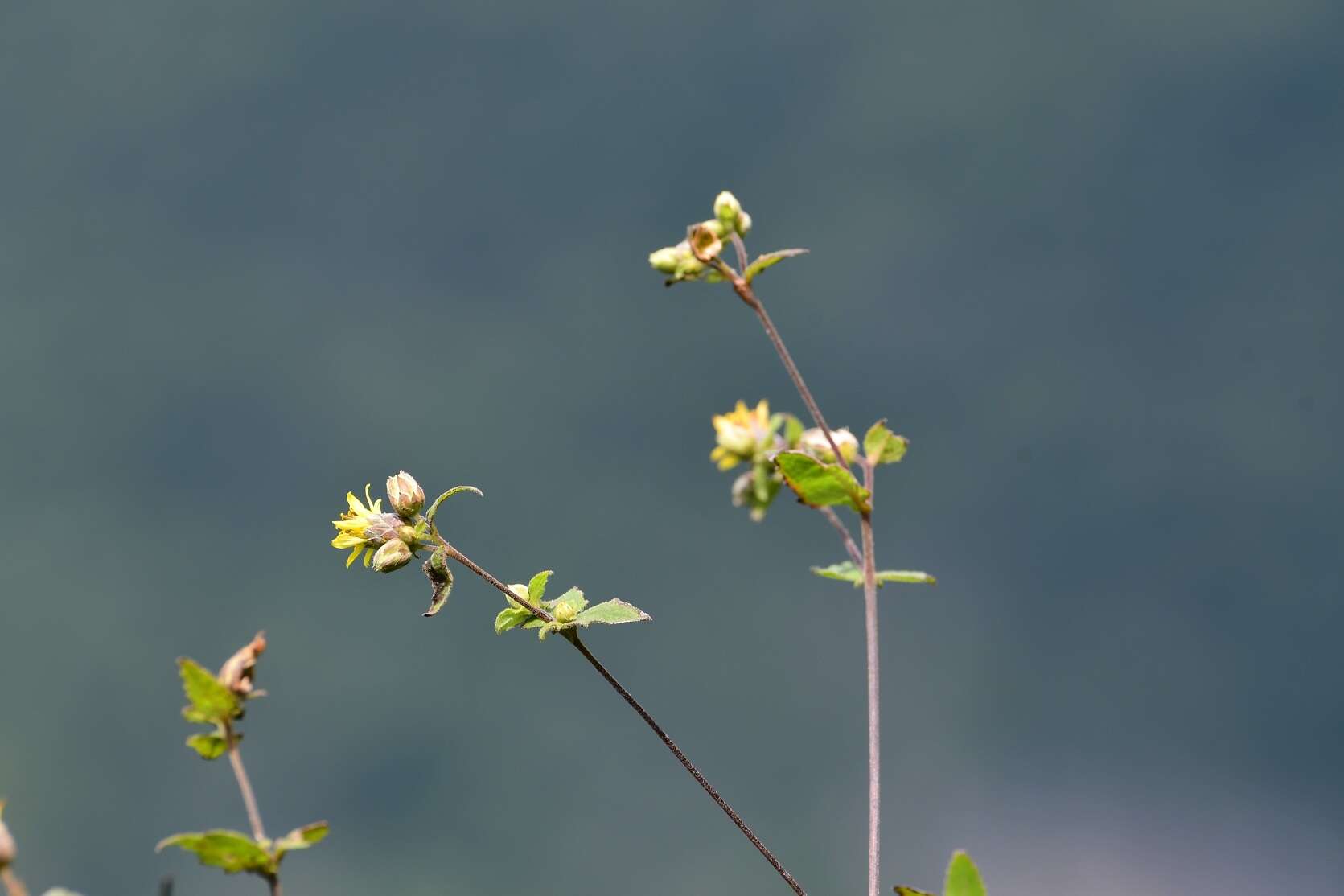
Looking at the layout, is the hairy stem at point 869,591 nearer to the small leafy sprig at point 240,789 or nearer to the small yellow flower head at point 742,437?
the small yellow flower head at point 742,437

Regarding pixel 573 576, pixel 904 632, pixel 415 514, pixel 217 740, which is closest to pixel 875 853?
pixel 217 740

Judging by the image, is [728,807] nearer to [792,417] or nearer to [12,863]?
[792,417]

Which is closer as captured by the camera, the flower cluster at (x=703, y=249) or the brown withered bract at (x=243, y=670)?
the brown withered bract at (x=243, y=670)

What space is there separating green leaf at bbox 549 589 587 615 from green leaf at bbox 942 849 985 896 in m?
0.30

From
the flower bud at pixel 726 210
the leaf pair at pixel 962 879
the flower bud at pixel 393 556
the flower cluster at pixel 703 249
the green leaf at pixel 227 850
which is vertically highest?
the flower bud at pixel 726 210

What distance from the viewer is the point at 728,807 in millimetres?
613

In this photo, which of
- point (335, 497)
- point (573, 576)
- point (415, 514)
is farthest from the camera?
point (335, 497)

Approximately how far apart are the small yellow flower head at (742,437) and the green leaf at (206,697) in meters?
0.25

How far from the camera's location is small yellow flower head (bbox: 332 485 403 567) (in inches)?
32.9

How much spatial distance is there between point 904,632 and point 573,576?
16.4 feet

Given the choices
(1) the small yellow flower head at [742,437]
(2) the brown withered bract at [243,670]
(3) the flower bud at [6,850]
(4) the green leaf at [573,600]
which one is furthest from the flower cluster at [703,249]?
(3) the flower bud at [6,850]

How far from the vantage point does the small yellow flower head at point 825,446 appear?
0.68 m

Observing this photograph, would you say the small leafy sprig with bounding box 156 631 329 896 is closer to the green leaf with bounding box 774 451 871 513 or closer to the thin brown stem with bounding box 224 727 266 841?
the thin brown stem with bounding box 224 727 266 841

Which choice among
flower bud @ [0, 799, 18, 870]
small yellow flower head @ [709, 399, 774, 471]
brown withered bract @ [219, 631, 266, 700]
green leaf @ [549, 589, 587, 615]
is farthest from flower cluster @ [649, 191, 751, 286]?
flower bud @ [0, 799, 18, 870]
